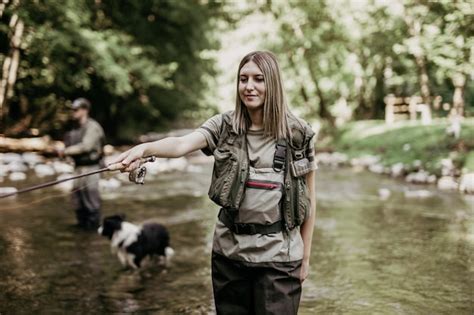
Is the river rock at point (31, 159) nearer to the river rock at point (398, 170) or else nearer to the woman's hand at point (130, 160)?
the river rock at point (398, 170)

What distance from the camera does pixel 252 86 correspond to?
3053 mm

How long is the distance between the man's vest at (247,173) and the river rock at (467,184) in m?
10.4

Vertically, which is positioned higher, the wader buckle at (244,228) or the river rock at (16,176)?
the wader buckle at (244,228)

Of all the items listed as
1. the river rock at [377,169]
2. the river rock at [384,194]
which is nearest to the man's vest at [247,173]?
the river rock at [384,194]

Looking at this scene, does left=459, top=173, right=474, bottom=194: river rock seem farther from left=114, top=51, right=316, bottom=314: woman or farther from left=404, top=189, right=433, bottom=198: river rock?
left=114, top=51, right=316, bottom=314: woman

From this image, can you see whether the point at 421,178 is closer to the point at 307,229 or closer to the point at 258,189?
the point at 307,229

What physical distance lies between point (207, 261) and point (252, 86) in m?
4.59

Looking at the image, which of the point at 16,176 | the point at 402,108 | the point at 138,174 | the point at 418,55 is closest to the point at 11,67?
the point at 16,176

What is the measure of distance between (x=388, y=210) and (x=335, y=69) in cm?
2409

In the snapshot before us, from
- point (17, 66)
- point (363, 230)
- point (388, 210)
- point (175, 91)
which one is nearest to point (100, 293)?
point (363, 230)

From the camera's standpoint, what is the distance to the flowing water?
5.61 m

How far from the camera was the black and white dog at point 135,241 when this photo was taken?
6797 millimetres

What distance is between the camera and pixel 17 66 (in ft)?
61.5

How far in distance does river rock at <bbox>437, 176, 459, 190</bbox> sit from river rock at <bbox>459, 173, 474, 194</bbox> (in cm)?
28
